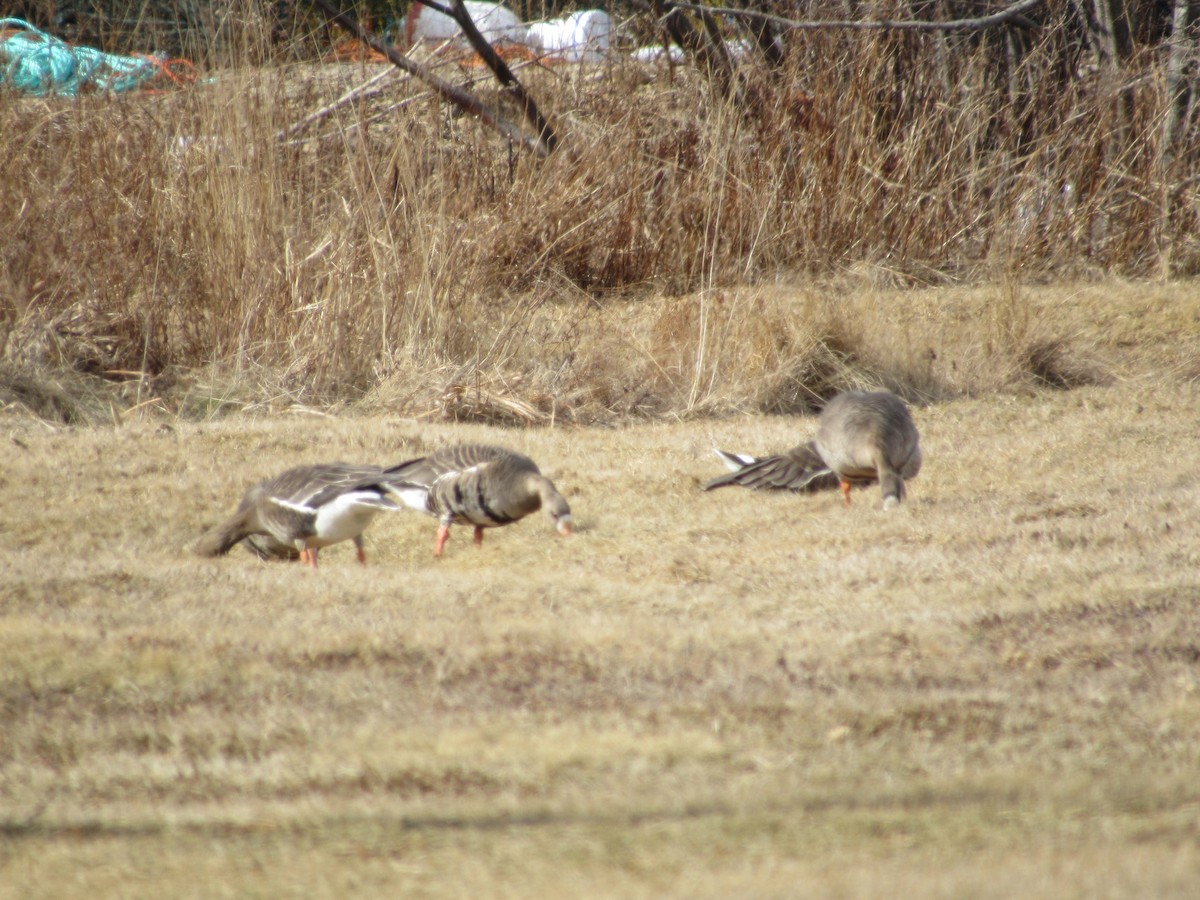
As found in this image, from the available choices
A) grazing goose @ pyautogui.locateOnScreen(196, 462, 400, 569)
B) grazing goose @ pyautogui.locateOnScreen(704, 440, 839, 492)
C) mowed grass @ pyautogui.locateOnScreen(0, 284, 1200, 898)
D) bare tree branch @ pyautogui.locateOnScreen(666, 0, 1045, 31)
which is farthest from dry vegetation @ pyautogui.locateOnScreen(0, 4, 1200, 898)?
bare tree branch @ pyautogui.locateOnScreen(666, 0, 1045, 31)

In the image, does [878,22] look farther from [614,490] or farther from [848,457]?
[614,490]

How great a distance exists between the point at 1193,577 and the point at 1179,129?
8.64 meters

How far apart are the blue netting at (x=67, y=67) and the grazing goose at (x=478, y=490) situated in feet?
16.8

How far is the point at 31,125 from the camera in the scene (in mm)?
9336

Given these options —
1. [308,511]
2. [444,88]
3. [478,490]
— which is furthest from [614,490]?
[444,88]

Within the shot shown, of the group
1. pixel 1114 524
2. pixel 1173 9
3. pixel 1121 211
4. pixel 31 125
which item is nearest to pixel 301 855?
pixel 1114 524

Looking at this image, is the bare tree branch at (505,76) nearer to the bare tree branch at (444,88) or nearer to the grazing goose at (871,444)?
the bare tree branch at (444,88)

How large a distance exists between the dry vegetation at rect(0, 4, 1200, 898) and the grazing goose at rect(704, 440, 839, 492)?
150mm

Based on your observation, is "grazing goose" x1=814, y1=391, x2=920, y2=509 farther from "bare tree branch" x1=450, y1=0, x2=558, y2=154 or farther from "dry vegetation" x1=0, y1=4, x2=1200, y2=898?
"bare tree branch" x1=450, y1=0, x2=558, y2=154

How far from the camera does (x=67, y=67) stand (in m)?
9.96

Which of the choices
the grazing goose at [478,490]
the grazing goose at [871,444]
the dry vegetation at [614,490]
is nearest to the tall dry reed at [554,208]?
the dry vegetation at [614,490]

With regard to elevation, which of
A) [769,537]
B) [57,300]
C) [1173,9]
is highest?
[1173,9]

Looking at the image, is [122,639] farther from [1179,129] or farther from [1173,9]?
[1173,9]

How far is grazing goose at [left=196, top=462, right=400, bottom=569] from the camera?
5.53 metres
